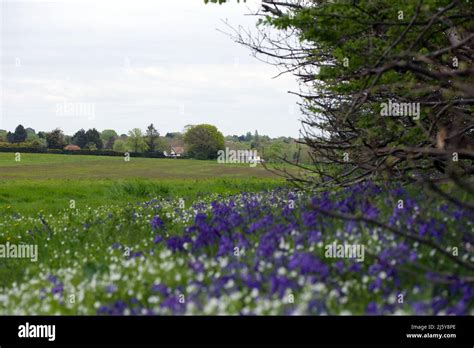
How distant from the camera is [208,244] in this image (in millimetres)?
6133

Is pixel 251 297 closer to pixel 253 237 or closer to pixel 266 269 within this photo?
pixel 266 269

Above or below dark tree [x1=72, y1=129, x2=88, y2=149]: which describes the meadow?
below

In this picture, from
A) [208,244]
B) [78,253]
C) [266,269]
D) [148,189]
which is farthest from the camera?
[148,189]

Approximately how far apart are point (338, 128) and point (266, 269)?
830 cm

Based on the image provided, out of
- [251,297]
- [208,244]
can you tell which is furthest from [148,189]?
[251,297]

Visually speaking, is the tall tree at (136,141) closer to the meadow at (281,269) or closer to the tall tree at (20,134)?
the tall tree at (20,134)

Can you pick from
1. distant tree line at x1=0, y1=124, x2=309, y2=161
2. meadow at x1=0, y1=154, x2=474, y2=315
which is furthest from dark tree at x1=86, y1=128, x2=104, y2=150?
meadow at x1=0, y1=154, x2=474, y2=315
